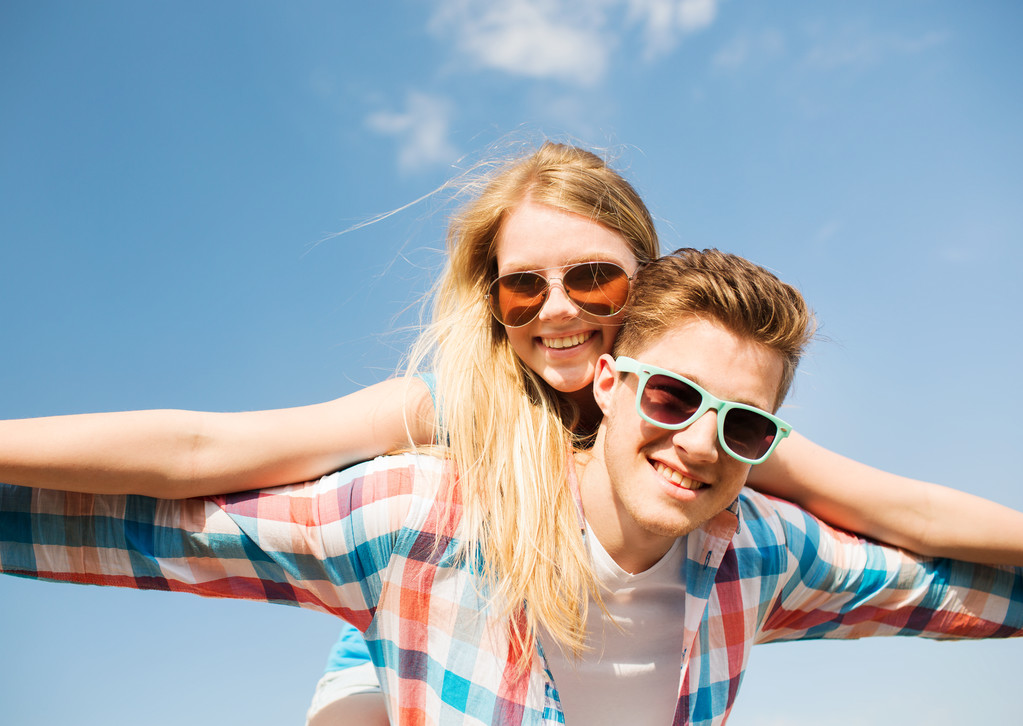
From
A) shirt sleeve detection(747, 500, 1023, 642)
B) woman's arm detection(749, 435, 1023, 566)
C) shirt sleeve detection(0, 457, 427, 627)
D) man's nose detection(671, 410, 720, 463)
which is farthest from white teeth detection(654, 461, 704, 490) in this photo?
shirt sleeve detection(0, 457, 427, 627)

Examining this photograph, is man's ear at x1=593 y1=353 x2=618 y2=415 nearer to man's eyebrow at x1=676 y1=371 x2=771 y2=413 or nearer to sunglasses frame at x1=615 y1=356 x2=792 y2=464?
sunglasses frame at x1=615 y1=356 x2=792 y2=464

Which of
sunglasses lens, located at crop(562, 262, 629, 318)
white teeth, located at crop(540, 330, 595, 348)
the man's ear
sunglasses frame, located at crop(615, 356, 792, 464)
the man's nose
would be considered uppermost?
sunglasses lens, located at crop(562, 262, 629, 318)

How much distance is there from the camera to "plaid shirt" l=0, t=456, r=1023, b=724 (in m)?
2.77

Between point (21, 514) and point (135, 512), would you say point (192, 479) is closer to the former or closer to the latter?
point (135, 512)

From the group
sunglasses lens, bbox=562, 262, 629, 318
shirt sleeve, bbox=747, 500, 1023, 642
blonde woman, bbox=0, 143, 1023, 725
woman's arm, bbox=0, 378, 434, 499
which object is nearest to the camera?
woman's arm, bbox=0, 378, 434, 499

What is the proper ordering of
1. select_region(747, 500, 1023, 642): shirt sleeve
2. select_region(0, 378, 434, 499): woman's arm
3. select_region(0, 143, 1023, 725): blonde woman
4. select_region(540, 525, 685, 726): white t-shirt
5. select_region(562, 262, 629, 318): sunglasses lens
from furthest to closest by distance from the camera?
1. select_region(747, 500, 1023, 642): shirt sleeve
2. select_region(562, 262, 629, 318): sunglasses lens
3. select_region(540, 525, 685, 726): white t-shirt
4. select_region(0, 143, 1023, 725): blonde woman
5. select_region(0, 378, 434, 499): woman's arm

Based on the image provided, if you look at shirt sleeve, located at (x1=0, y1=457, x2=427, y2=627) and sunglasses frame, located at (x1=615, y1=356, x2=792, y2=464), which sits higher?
sunglasses frame, located at (x1=615, y1=356, x2=792, y2=464)

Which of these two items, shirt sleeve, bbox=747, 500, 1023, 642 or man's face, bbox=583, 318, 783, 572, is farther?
shirt sleeve, bbox=747, 500, 1023, 642

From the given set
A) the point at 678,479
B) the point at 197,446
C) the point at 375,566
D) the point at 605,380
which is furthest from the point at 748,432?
the point at 197,446

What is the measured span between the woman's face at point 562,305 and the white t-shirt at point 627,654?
740 millimetres

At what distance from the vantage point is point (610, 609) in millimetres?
3033

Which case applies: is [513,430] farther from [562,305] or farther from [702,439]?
[702,439]

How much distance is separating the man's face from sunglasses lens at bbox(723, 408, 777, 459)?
5 centimetres

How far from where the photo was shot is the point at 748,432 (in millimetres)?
2775
